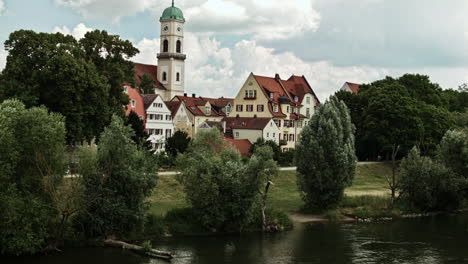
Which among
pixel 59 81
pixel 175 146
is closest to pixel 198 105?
pixel 175 146

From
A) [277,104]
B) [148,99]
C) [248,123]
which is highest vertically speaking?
[277,104]

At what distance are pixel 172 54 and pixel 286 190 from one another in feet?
217

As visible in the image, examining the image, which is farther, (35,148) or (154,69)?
(154,69)

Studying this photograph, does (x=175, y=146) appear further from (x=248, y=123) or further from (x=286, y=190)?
(x=248, y=123)

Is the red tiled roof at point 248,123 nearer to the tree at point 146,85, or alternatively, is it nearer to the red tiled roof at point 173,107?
the red tiled roof at point 173,107

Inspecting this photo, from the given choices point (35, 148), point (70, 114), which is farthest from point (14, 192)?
point (70, 114)

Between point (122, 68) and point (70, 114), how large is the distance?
10733mm

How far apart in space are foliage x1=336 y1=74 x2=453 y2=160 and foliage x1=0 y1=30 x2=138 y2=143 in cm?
3920

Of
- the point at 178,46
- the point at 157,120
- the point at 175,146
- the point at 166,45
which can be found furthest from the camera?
the point at 178,46

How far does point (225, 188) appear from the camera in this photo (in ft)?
146

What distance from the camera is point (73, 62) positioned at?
55688 mm

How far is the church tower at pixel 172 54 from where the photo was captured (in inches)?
4909

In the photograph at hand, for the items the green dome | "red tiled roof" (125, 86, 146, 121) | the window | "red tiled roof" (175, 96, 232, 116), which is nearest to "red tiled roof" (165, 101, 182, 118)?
"red tiled roof" (175, 96, 232, 116)

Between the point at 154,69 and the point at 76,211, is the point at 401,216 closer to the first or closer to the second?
the point at 76,211
